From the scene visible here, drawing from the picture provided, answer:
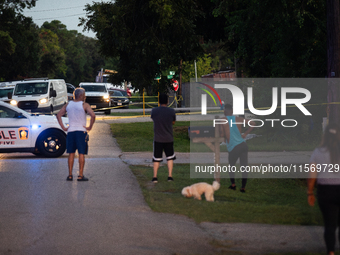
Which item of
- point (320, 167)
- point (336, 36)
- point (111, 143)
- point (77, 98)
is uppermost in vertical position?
point (336, 36)

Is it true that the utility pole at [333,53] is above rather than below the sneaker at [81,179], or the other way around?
above

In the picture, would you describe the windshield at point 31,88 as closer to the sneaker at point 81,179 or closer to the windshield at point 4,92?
the windshield at point 4,92

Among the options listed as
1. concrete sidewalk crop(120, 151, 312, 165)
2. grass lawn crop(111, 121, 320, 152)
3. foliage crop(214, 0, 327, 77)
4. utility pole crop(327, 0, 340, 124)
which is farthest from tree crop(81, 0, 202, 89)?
utility pole crop(327, 0, 340, 124)

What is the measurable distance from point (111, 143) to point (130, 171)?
22.5 ft

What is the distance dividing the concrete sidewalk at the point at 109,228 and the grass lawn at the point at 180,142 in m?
7.49

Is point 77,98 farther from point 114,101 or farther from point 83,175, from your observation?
point 114,101

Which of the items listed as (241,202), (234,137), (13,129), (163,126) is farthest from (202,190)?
(13,129)

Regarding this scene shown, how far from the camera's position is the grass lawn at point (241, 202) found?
766cm

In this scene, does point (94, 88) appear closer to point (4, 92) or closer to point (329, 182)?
point (4, 92)

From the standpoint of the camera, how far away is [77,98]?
10484mm

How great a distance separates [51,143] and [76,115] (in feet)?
13.3

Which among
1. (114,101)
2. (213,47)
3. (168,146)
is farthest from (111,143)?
(213,47)

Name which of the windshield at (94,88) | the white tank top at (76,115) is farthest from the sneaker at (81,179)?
the windshield at (94,88)

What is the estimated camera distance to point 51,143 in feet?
46.2
